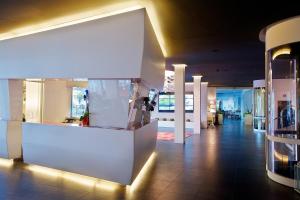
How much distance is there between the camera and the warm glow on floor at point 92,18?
14.6 feet

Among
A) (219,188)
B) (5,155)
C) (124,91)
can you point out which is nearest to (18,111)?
(5,155)

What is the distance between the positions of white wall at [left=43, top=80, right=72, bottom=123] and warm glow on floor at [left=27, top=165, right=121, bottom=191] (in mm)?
2798

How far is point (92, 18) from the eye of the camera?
5176 millimetres

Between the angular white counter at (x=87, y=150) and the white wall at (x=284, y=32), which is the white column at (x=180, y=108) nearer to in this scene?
the angular white counter at (x=87, y=150)

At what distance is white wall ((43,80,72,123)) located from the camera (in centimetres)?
862

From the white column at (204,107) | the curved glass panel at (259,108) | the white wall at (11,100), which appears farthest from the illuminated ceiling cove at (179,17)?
the white column at (204,107)

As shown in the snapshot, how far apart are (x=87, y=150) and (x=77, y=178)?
70 cm

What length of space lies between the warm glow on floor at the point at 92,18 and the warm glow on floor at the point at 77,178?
339cm

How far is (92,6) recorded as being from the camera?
441 cm

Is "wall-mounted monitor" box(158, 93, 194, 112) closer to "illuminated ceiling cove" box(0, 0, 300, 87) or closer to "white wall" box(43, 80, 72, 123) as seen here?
"white wall" box(43, 80, 72, 123)

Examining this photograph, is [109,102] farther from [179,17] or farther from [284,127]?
[284,127]

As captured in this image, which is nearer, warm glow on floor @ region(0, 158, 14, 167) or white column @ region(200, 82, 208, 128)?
warm glow on floor @ region(0, 158, 14, 167)

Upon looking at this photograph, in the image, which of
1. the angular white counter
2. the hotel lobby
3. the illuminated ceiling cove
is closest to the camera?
the illuminated ceiling cove

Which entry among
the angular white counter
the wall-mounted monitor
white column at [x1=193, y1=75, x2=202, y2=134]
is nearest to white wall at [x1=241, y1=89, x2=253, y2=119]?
the wall-mounted monitor
